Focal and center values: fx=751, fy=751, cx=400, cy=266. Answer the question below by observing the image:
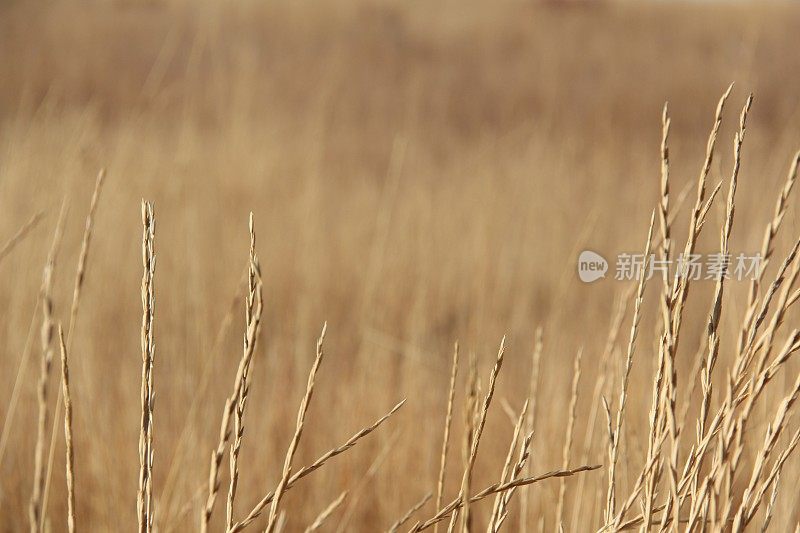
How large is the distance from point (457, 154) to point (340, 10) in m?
2.19

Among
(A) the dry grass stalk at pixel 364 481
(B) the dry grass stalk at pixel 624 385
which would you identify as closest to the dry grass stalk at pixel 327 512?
(B) the dry grass stalk at pixel 624 385

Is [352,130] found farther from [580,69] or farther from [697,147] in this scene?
[697,147]

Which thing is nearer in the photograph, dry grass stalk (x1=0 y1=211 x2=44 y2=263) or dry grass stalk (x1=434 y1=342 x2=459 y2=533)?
dry grass stalk (x1=434 y1=342 x2=459 y2=533)

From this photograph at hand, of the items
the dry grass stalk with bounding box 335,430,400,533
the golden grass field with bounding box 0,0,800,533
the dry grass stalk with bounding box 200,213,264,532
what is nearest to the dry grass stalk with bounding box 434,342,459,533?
→ the golden grass field with bounding box 0,0,800,533

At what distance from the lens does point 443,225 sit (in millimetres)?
2678

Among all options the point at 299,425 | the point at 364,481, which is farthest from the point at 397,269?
the point at 299,425

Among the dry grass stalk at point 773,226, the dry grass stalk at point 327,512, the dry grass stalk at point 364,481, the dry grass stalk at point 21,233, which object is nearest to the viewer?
the dry grass stalk at point 773,226

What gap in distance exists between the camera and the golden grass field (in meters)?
0.52

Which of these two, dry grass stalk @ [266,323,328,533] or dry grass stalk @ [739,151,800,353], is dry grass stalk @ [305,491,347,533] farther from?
dry grass stalk @ [739,151,800,353]

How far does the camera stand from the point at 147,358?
0.35m

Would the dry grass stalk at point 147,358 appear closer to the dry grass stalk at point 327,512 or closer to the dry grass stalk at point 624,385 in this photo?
the dry grass stalk at point 327,512

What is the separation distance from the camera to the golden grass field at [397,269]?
0.52 meters

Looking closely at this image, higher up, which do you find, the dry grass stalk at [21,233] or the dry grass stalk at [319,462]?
the dry grass stalk at [21,233]

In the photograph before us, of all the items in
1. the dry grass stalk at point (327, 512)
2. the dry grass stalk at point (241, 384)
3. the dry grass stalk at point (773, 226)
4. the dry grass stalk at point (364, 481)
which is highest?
the dry grass stalk at point (773, 226)
